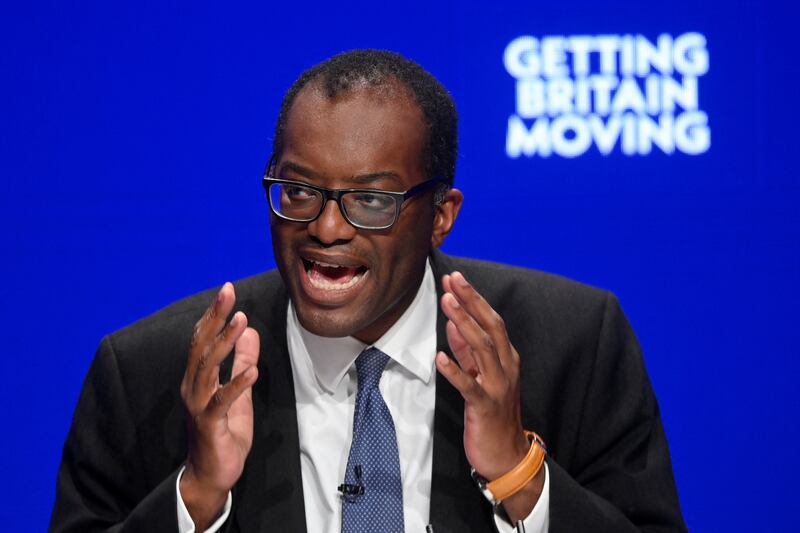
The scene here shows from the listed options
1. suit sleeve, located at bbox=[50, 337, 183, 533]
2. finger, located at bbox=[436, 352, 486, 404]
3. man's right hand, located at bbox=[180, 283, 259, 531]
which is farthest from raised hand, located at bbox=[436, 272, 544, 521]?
suit sleeve, located at bbox=[50, 337, 183, 533]

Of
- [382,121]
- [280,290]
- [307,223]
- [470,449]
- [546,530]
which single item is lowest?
[546,530]

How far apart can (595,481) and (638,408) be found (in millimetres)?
158

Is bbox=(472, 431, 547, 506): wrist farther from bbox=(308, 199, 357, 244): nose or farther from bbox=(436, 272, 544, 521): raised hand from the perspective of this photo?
bbox=(308, 199, 357, 244): nose

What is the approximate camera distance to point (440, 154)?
80.7 inches

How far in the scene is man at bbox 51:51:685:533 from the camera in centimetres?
175

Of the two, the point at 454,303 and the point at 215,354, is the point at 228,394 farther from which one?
the point at 454,303

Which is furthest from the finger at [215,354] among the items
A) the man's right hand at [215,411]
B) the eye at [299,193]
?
the eye at [299,193]

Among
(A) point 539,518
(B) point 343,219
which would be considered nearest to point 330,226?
(B) point 343,219

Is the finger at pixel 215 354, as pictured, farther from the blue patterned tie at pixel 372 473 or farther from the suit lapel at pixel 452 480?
the suit lapel at pixel 452 480

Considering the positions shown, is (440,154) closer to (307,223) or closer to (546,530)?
(307,223)

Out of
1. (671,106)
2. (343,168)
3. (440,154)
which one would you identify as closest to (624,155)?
(671,106)

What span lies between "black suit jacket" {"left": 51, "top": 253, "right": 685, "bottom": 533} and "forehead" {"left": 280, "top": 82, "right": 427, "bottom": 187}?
1.12 feet

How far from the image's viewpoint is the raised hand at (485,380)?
171cm

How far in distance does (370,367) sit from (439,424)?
0.16 m
